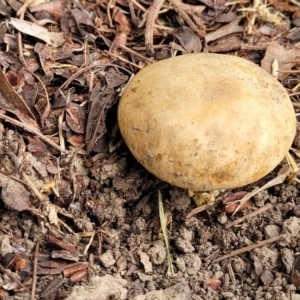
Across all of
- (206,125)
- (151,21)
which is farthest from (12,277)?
(151,21)

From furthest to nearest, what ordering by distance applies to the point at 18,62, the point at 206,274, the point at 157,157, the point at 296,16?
the point at 296,16
the point at 18,62
the point at 206,274
the point at 157,157

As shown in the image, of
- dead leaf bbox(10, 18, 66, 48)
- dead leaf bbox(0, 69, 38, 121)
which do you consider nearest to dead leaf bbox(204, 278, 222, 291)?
dead leaf bbox(0, 69, 38, 121)

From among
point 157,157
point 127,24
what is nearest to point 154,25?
point 127,24

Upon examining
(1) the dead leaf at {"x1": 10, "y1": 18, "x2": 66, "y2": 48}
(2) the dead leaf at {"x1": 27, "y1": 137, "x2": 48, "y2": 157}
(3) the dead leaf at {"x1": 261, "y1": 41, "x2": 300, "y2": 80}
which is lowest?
(2) the dead leaf at {"x1": 27, "y1": 137, "x2": 48, "y2": 157}

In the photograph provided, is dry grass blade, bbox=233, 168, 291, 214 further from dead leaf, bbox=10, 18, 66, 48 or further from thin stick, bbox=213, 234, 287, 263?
dead leaf, bbox=10, 18, 66, 48

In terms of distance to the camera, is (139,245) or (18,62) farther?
(18,62)

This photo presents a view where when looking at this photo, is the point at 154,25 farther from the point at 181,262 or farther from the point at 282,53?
the point at 181,262

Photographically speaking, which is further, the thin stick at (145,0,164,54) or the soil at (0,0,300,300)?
the thin stick at (145,0,164,54)

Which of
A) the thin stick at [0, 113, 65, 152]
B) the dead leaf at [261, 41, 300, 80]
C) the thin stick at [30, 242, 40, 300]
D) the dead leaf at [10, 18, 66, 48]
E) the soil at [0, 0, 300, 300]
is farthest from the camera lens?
the dead leaf at [261, 41, 300, 80]
